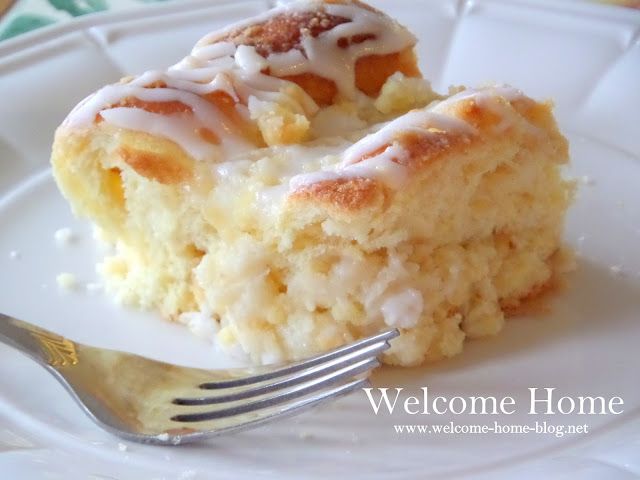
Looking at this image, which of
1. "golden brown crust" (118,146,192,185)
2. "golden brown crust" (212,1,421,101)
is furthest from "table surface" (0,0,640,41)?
"golden brown crust" (118,146,192,185)

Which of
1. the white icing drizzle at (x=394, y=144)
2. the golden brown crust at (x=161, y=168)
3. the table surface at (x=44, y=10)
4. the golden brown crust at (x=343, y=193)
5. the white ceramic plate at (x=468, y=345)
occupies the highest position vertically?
the white icing drizzle at (x=394, y=144)

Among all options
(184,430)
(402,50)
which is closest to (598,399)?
(184,430)

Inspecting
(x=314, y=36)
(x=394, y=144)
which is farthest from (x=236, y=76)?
(x=394, y=144)

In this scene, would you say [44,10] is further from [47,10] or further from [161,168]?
[161,168]

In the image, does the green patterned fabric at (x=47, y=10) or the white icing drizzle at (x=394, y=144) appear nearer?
the white icing drizzle at (x=394, y=144)

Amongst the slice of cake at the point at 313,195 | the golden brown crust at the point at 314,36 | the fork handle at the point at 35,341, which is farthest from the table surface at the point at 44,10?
the fork handle at the point at 35,341

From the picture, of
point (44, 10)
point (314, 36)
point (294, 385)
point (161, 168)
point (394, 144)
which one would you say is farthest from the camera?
Result: point (44, 10)

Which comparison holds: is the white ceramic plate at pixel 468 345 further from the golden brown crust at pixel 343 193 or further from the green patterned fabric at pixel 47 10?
the green patterned fabric at pixel 47 10

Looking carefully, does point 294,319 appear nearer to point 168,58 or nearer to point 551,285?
point 551,285
